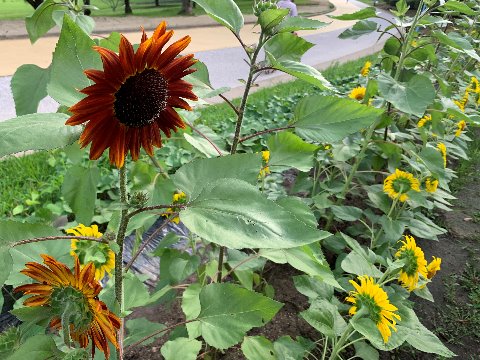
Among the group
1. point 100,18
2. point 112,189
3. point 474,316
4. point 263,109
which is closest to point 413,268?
point 474,316

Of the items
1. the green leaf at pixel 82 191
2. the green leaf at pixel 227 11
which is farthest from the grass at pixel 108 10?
the green leaf at pixel 227 11

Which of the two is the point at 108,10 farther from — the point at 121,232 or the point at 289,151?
the point at 121,232

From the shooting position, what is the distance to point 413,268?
1.25m

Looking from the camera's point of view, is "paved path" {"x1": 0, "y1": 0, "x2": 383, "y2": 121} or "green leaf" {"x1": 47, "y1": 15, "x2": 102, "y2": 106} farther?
"paved path" {"x1": 0, "y1": 0, "x2": 383, "y2": 121}

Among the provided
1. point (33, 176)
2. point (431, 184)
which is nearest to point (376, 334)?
point (431, 184)

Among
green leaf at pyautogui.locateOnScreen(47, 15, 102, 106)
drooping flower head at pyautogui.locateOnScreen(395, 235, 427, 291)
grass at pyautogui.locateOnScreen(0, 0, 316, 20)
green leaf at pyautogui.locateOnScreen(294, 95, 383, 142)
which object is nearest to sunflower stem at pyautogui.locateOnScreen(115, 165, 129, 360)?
green leaf at pyautogui.locateOnScreen(47, 15, 102, 106)

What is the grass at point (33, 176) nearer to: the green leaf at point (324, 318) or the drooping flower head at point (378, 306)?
the green leaf at point (324, 318)

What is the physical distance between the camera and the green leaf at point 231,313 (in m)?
0.86

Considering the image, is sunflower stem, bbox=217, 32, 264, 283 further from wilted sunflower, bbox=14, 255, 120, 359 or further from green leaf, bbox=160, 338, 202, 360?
wilted sunflower, bbox=14, 255, 120, 359

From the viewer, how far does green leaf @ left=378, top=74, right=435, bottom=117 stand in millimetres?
1318

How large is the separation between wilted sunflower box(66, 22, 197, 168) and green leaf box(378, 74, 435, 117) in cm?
93

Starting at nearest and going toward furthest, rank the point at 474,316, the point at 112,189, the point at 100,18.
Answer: the point at 474,316
the point at 112,189
the point at 100,18

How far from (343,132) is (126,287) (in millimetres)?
609

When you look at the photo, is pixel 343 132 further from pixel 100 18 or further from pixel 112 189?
pixel 100 18
